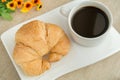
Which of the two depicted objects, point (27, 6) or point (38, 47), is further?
point (27, 6)

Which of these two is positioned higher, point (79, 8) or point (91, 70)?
point (79, 8)

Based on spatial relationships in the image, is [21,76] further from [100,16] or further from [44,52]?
[100,16]

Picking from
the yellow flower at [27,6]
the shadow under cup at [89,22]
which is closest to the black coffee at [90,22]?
the shadow under cup at [89,22]

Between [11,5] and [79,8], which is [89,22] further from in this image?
[11,5]

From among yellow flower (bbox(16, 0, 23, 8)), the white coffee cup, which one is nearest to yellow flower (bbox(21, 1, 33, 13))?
yellow flower (bbox(16, 0, 23, 8))

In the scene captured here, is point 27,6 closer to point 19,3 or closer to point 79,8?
point 19,3

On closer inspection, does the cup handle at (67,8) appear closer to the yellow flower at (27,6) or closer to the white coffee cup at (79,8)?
the white coffee cup at (79,8)

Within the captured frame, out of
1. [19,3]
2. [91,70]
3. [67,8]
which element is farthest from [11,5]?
[91,70]
